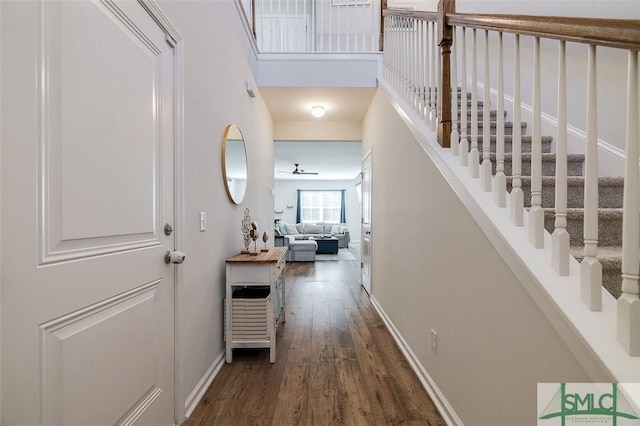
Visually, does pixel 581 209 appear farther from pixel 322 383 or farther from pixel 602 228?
pixel 322 383

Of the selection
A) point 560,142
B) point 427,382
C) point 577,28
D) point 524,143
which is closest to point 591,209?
point 560,142

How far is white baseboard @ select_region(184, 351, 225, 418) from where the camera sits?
5.32 ft

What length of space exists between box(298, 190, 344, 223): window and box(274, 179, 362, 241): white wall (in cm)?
24

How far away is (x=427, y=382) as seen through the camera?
1.83 meters

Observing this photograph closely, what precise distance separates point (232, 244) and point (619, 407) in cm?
232

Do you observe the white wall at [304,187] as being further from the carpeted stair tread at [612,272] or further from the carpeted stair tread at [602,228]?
the carpeted stair tread at [612,272]

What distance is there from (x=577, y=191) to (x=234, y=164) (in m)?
2.38

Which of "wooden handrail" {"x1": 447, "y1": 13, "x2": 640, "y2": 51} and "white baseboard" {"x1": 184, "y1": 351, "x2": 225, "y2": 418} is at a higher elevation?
"wooden handrail" {"x1": 447, "y1": 13, "x2": 640, "y2": 51}

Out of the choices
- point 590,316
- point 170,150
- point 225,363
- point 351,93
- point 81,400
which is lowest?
point 225,363

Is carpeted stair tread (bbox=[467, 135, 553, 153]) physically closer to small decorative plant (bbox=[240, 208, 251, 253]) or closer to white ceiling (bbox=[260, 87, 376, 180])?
white ceiling (bbox=[260, 87, 376, 180])

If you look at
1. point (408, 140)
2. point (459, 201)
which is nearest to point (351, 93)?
point (408, 140)

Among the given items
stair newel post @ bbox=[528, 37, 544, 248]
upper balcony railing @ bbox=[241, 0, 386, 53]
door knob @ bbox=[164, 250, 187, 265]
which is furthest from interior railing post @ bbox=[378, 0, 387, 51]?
door knob @ bbox=[164, 250, 187, 265]

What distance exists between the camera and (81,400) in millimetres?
918

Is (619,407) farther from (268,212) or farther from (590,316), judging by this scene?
(268,212)
